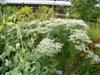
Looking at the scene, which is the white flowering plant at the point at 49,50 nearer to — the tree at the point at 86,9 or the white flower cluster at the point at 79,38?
the white flower cluster at the point at 79,38

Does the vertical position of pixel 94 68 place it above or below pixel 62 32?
below

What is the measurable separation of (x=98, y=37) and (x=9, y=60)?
2709 mm

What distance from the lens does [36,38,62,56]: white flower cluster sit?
4051 millimetres

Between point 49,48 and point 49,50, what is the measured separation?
32 mm

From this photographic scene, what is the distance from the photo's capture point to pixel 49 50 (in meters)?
4.05

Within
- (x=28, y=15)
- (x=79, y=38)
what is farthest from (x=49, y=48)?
(x=28, y=15)

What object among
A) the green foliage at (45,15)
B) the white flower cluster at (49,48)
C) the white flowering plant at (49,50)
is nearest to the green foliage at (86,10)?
the green foliage at (45,15)

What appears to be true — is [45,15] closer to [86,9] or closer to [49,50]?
[49,50]

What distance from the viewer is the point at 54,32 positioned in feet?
14.9

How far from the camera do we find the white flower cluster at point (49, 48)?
159 inches

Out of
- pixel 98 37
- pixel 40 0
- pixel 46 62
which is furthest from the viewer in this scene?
pixel 40 0

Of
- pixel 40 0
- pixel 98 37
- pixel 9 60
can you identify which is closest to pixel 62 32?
pixel 9 60

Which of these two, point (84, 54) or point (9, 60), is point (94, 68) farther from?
point (9, 60)

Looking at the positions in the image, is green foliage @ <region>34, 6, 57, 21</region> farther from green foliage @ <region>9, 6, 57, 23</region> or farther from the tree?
the tree
